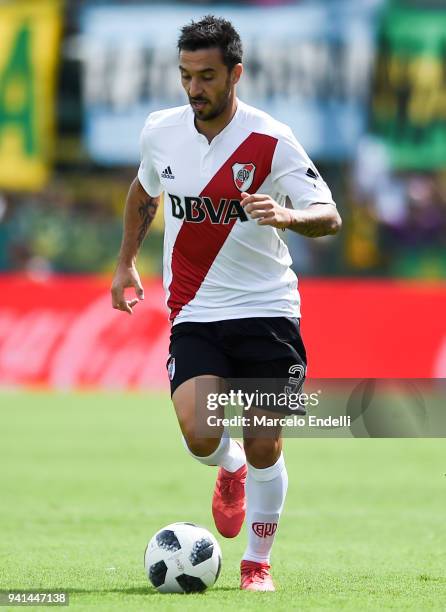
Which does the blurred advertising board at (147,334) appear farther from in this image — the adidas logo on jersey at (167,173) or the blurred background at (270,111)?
the adidas logo on jersey at (167,173)

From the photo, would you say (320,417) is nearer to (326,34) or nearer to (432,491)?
(432,491)

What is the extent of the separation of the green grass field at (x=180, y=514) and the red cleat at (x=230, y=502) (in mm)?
245

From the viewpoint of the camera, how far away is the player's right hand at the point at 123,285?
23.3 ft

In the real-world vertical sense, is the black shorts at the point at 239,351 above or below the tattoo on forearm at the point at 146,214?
below

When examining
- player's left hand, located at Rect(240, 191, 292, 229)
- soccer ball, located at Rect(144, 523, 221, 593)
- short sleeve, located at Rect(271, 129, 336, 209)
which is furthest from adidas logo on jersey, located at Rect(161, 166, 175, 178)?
soccer ball, located at Rect(144, 523, 221, 593)

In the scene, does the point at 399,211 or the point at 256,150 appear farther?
the point at 399,211

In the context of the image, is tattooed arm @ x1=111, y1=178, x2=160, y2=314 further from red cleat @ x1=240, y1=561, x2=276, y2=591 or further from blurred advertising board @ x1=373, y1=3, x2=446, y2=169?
blurred advertising board @ x1=373, y1=3, x2=446, y2=169

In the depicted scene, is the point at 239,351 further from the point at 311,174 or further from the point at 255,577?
the point at 255,577

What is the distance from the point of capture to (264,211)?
6000 mm

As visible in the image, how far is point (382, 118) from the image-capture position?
24.4 m

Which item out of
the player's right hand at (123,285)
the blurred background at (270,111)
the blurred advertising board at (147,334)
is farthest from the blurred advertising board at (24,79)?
the player's right hand at (123,285)

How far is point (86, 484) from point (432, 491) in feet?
8.17

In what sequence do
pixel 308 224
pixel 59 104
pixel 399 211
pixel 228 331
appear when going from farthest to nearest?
pixel 59 104
pixel 399 211
pixel 228 331
pixel 308 224

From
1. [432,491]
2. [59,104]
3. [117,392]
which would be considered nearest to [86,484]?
[432,491]
